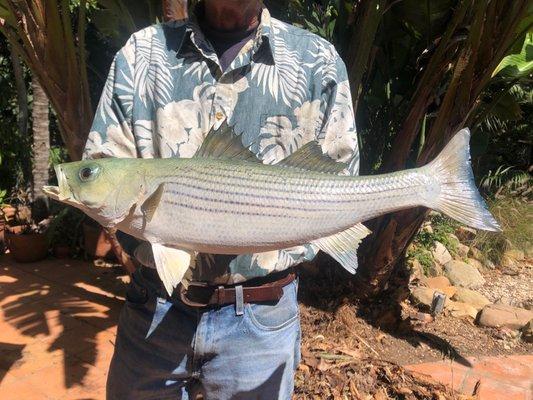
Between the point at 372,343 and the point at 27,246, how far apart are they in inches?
177

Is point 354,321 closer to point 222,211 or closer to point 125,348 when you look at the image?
point 125,348

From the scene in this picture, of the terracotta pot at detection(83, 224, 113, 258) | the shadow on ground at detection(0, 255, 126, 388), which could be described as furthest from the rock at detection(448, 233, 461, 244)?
the terracotta pot at detection(83, 224, 113, 258)

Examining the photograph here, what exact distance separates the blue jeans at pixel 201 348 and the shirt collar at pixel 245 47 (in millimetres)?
984

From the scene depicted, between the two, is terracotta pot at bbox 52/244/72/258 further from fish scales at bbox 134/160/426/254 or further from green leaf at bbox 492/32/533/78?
fish scales at bbox 134/160/426/254

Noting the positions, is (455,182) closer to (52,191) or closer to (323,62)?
(323,62)

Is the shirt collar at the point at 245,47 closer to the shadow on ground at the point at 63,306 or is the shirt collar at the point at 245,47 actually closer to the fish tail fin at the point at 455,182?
the fish tail fin at the point at 455,182

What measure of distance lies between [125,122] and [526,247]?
8.20m

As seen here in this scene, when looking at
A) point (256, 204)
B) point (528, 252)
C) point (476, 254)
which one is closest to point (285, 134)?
point (256, 204)

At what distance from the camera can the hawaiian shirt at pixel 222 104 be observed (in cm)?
224

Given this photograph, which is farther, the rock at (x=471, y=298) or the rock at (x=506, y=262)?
the rock at (x=506, y=262)

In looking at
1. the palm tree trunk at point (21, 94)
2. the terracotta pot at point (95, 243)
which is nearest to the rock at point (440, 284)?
the terracotta pot at point (95, 243)

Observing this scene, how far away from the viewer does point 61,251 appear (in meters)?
7.46

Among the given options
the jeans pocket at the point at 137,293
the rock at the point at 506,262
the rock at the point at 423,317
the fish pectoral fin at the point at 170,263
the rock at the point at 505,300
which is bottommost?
the rock at the point at 506,262

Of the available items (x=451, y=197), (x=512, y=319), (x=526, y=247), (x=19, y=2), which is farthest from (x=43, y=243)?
(x=526, y=247)
